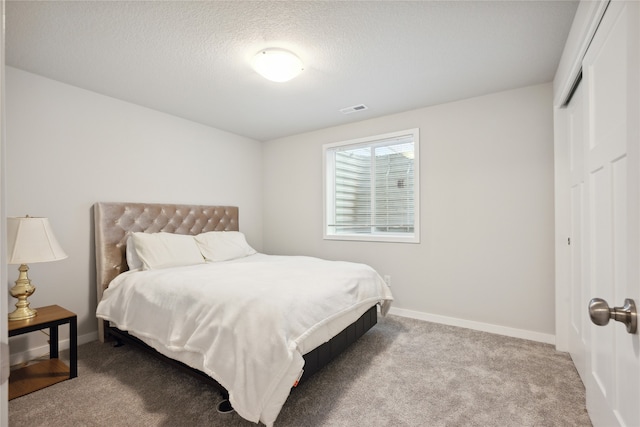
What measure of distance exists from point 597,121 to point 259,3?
5.81ft

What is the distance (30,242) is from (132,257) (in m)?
0.82

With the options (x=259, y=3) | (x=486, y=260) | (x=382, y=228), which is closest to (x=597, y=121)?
(x=259, y=3)

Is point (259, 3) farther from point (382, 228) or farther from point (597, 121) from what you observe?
point (382, 228)

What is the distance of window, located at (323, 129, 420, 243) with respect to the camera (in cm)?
349

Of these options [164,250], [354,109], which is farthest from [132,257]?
[354,109]

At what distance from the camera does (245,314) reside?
5.51 feet

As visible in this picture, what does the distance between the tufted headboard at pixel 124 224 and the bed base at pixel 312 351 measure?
1.65 ft

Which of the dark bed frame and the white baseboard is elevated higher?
the dark bed frame

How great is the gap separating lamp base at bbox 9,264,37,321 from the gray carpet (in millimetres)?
544

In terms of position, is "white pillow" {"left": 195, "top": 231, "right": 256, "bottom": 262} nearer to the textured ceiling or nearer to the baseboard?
the textured ceiling

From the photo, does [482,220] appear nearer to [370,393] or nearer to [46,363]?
[370,393]

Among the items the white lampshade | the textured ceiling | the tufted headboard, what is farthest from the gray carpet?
the textured ceiling

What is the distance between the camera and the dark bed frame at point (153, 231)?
6.44ft

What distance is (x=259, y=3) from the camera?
1.68 meters
